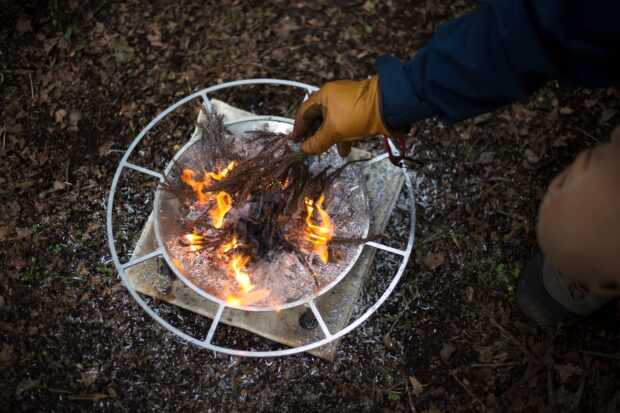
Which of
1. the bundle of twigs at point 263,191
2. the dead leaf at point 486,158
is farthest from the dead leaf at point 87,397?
the dead leaf at point 486,158

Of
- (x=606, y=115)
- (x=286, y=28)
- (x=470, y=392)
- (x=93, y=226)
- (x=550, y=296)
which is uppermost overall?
(x=286, y=28)

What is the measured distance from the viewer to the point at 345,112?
1883 mm

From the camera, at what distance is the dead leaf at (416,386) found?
247cm

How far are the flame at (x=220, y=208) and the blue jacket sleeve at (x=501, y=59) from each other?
0.86m

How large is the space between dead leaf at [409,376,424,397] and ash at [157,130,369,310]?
743 mm

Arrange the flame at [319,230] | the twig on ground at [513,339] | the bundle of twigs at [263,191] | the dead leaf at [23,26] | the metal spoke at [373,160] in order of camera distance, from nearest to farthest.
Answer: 1. the bundle of twigs at [263,191]
2. the flame at [319,230]
3. the metal spoke at [373,160]
4. the twig on ground at [513,339]
5. the dead leaf at [23,26]

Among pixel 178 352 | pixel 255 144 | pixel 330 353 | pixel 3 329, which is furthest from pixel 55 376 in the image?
pixel 255 144

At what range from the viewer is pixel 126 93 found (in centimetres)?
301

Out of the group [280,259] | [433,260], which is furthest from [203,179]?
[433,260]

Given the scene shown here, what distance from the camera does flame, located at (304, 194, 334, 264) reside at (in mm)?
2254

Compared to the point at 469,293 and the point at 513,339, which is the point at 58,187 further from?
the point at 513,339

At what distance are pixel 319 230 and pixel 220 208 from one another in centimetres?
48

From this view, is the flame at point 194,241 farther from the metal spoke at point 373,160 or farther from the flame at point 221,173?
the metal spoke at point 373,160

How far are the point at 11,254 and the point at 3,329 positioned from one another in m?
0.40
